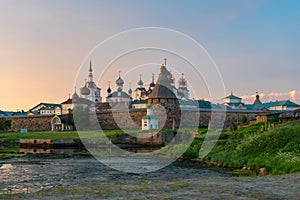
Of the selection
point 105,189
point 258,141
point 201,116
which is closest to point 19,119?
point 201,116

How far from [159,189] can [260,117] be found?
38.1 meters

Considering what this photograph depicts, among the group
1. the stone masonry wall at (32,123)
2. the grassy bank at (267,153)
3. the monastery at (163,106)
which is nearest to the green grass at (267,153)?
the grassy bank at (267,153)

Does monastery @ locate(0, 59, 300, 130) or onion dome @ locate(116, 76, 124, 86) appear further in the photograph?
onion dome @ locate(116, 76, 124, 86)

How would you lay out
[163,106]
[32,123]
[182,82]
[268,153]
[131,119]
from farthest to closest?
[182,82], [32,123], [131,119], [163,106], [268,153]

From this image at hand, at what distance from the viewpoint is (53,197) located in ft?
38.3

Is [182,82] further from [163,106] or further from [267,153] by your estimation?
[267,153]

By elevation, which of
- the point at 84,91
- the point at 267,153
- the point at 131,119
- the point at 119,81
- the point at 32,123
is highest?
the point at 119,81

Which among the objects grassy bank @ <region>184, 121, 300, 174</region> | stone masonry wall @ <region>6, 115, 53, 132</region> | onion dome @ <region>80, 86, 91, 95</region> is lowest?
grassy bank @ <region>184, 121, 300, 174</region>

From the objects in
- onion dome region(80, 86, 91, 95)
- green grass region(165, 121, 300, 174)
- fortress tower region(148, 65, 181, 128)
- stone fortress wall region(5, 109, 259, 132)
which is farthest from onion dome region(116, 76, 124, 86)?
green grass region(165, 121, 300, 174)

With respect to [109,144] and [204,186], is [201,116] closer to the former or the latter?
[109,144]

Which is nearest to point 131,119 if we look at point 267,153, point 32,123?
point 32,123

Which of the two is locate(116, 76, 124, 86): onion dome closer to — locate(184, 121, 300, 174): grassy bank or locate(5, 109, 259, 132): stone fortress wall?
locate(5, 109, 259, 132): stone fortress wall

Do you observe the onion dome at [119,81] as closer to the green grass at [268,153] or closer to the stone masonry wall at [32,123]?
the stone masonry wall at [32,123]

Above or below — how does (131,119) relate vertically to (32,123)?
above
